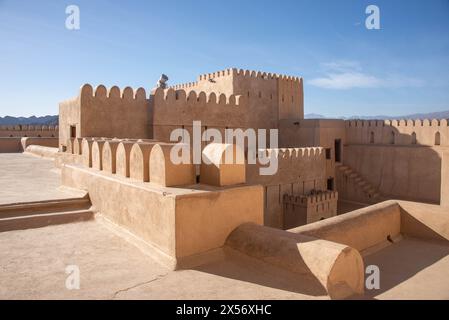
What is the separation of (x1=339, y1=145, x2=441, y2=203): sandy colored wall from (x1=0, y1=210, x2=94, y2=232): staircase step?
54.2 feet

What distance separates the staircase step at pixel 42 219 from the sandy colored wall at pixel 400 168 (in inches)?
651

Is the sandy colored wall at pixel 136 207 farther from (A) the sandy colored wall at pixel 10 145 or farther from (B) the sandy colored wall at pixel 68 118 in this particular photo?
(A) the sandy colored wall at pixel 10 145

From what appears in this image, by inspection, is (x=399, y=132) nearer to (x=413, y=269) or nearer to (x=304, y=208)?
(x=304, y=208)

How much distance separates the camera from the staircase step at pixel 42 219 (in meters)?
3.95

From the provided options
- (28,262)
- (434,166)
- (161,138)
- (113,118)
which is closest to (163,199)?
(28,262)

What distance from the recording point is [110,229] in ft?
12.6

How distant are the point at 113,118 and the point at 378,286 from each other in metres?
7.42

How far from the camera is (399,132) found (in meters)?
18.1

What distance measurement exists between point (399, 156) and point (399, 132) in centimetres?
133

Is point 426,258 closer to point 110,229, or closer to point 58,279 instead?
point 110,229

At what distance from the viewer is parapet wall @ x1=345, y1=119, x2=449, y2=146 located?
650 inches

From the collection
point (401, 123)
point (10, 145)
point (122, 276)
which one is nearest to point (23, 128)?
point (10, 145)

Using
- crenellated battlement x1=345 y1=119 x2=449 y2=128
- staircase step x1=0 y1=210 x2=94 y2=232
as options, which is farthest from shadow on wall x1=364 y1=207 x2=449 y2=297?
crenellated battlement x1=345 y1=119 x2=449 y2=128

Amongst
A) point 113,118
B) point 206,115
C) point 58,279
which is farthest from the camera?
point 206,115
